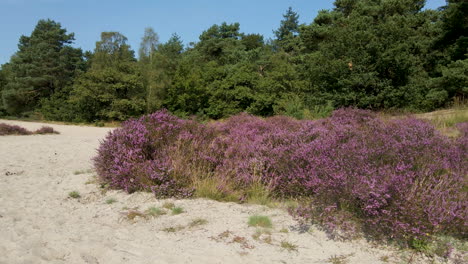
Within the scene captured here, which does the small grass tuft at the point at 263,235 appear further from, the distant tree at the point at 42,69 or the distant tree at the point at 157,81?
the distant tree at the point at 42,69

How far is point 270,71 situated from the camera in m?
36.1

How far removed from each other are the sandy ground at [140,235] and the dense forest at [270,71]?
38.6 feet

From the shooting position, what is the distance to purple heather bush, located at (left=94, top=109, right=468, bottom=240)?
3459 mm

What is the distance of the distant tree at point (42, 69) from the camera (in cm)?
4116

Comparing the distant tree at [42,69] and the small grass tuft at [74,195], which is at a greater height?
the distant tree at [42,69]

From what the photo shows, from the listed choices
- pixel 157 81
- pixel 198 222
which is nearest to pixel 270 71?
pixel 157 81

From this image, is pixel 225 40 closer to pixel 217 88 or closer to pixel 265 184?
pixel 217 88

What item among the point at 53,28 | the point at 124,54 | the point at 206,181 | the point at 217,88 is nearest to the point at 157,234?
the point at 206,181

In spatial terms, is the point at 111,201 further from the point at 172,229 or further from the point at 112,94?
the point at 112,94

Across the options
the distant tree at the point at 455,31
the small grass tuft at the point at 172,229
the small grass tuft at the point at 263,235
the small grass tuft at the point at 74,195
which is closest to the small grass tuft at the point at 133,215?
the small grass tuft at the point at 172,229

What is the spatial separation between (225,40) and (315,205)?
138 feet

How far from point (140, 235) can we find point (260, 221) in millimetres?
1602

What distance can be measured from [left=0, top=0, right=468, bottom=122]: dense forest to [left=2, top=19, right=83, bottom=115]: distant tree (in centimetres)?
14

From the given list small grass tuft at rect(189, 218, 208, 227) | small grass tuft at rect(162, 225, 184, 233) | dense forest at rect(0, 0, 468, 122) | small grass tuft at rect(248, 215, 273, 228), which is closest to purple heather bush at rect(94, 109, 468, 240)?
small grass tuft at rect(248, 215, 273, 228)
